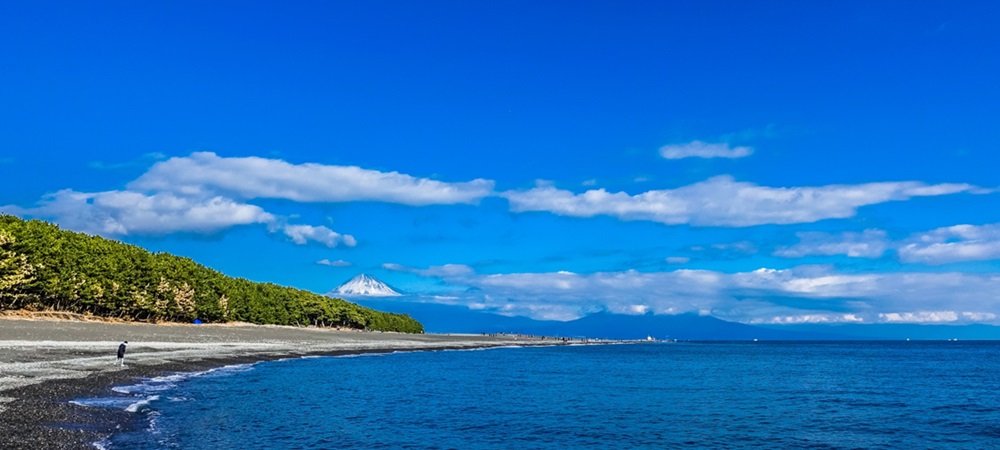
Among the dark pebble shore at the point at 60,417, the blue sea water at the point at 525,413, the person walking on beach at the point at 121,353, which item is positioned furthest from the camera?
the person walking on beach at the point at 121,353

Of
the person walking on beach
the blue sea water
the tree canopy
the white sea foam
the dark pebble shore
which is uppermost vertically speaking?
the tree canopy

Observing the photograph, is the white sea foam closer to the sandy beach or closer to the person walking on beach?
the sandy beach

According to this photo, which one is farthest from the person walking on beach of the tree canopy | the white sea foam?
the tree canopy

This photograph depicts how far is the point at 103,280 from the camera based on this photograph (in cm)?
10969

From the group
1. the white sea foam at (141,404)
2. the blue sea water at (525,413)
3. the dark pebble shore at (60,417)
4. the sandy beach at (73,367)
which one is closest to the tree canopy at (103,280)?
the sandy beach at (73,367)

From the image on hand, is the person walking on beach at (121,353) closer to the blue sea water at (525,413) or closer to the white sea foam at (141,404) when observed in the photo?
the blue sea water at (525,413)

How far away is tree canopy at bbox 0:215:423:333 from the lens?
93.0 metres

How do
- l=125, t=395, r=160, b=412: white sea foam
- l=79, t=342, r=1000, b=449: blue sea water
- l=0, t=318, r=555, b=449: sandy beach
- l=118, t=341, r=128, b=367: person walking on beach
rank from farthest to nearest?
l=118, t=341, r=128, b=367: person walking on beach
l=125, t=395, r=160, b=412: white sea foam
l=79, t=342, r=1000, b=449: blue sea water
l=0, t=318, r=555, b=449: sandy beach

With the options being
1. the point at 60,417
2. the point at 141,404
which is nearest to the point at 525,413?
the point at 141,404

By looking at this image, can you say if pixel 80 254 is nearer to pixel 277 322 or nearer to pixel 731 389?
pixel 277 322

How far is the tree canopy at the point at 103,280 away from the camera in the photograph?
93000mm

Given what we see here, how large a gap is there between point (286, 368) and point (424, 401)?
28.1 meters

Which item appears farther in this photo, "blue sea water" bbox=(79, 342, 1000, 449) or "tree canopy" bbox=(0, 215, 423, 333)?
"tree canopy" bbox=(0, 215, 423, 333)

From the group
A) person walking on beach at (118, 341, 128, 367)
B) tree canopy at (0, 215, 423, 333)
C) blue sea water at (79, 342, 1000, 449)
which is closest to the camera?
blue sea water at (79, 342, 1000, 449)
